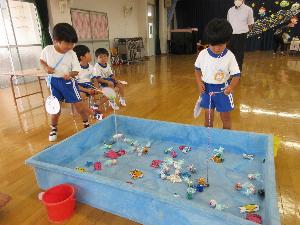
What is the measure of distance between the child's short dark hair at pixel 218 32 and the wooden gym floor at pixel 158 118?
1.01 metres

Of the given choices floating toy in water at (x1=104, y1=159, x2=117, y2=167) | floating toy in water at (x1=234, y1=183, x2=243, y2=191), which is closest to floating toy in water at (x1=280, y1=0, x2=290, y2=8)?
floating toy in water at (x1=234, y1=183, x2=243, y2=191)

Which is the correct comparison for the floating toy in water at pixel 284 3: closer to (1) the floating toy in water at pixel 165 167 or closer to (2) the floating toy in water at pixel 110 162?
(1) the floating toy in water at pixel 165 167

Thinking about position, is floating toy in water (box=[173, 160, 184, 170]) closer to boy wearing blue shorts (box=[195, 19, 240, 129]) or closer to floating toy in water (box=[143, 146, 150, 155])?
floating toy in water (box=[143, 146, 150, 155])

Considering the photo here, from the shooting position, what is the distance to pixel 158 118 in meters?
2.90

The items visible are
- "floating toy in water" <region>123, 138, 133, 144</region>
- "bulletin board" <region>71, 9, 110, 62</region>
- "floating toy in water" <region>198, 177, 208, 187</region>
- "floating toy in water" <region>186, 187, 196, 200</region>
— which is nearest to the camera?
"floating toy in water" <region>186, 187, 196, 200</region>

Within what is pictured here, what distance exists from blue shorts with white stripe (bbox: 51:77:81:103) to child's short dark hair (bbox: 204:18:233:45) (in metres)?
1.33

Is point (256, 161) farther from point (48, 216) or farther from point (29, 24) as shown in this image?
point (29, 24)

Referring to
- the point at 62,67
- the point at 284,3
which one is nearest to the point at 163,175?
the point at 62,67

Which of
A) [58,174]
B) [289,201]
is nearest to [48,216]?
[58,174]

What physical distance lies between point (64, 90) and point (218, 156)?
1.50 meters

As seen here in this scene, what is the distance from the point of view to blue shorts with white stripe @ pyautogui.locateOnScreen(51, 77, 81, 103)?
2.25 meters

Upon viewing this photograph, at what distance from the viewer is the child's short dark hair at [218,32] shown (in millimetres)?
1604

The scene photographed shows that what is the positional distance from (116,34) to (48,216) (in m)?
7.61

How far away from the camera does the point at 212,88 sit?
1896mm
